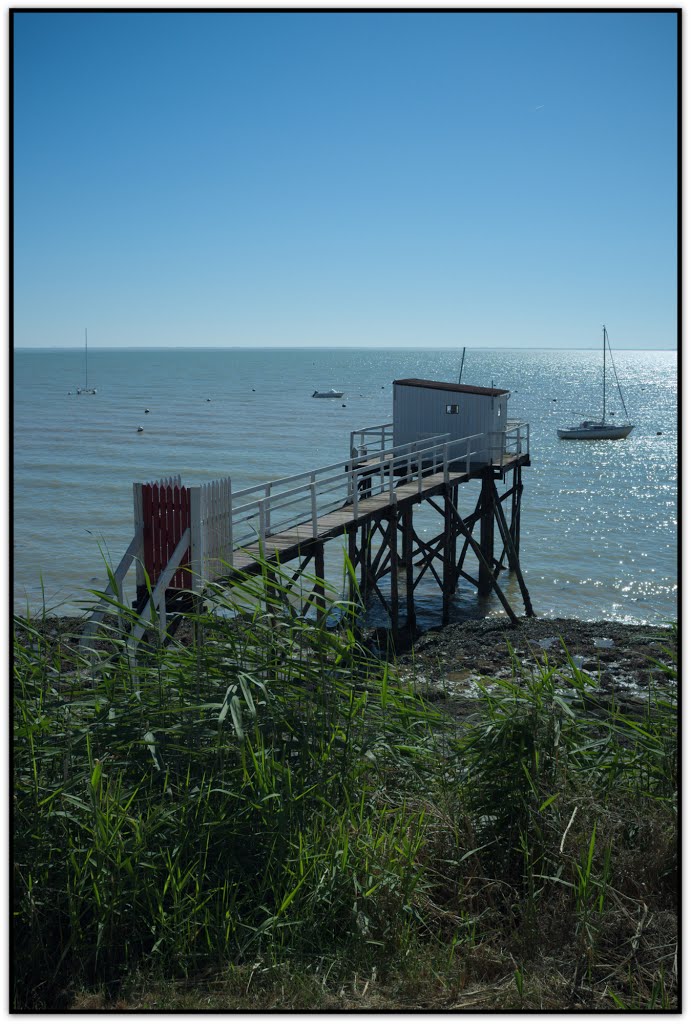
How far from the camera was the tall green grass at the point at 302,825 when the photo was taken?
388 cm

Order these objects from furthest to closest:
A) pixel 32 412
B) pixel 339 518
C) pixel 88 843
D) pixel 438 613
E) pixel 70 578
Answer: pixel 32 412, pixel 70 578, pixel 438 613, pixel 339 518, pixel 88 843

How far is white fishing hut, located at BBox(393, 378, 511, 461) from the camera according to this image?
71.5 feet

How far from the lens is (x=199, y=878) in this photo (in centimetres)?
398

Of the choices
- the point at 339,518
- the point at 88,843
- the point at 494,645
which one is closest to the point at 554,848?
the point at 88,843

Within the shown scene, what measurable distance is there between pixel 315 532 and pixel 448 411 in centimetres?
946

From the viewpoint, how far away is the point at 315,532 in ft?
44.0

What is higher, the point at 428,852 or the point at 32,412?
the point at 32,412

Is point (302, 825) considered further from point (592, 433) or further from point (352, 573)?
point (592, 433)

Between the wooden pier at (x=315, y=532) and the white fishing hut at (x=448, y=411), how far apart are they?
0.30 meters

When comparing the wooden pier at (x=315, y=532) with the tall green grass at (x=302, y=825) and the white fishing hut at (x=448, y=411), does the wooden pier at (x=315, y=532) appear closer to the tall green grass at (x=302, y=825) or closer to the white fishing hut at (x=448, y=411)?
the white fishing hut at (x=448, y=411)

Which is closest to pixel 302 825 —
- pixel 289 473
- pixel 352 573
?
pixel 352 573

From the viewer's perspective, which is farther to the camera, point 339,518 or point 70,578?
point 70,578

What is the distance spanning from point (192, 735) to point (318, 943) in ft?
3.69

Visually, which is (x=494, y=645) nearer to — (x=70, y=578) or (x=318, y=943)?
(x=70, y=578)
